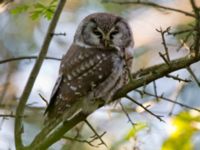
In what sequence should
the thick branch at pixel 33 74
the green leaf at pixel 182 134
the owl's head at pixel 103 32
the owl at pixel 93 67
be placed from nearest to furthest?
the green leaf at pixel 182 134, the thick branch at pixel 33 74, the owl at pixel 93 67, the owl's head at pixel 103 32

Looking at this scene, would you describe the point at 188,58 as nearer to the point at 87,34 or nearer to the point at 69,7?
the point at 87,34

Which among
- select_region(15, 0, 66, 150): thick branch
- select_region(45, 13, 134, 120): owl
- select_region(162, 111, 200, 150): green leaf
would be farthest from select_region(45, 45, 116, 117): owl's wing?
select_region(162, 111, 200, 150): green leaf

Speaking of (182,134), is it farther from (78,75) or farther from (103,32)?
(103,32)

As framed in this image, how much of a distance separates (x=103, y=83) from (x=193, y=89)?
2707 mm

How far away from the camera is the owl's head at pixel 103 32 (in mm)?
3426

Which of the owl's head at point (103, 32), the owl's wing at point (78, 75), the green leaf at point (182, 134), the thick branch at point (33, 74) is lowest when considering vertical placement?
the owl's wing at point (78, 75)

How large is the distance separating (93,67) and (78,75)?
4.1 inches

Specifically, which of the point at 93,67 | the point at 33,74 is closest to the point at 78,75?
the point at 93,67

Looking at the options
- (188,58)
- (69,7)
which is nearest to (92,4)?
(69,7)

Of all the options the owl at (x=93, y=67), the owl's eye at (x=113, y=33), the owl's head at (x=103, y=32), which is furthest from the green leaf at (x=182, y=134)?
the owl's eye at (x=113, y=33)

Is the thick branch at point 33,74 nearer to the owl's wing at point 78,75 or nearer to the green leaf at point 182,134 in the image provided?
the owl's wing at point 78,75

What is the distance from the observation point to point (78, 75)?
319 centimetres

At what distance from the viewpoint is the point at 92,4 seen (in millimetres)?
5684

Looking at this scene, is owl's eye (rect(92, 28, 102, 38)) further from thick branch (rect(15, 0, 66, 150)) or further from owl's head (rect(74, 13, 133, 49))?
thick branch (rect(15, 0, 66, 150))
